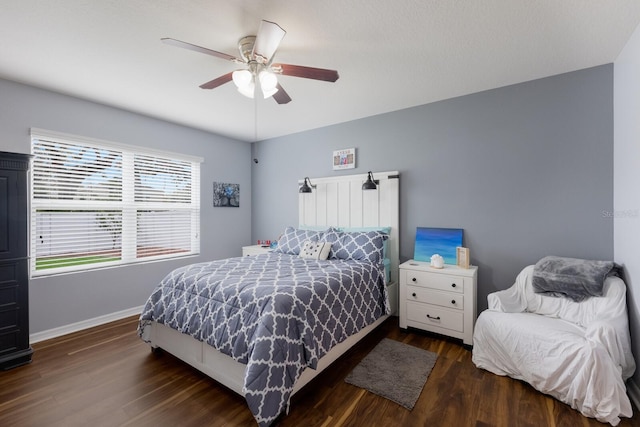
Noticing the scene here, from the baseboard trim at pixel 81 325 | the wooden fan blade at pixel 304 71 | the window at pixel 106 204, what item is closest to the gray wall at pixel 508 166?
the wooden fan blade at pixel 304 71

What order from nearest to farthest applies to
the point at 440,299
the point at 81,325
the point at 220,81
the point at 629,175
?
1. the point at 629,175
2. the point at 220,81
3. the point at 440,299
4. the point at 81,325

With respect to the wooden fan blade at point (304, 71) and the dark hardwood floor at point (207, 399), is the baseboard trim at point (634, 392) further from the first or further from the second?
the wooden fan blade at point (304, 71)

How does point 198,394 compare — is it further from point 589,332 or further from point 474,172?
point 474,172

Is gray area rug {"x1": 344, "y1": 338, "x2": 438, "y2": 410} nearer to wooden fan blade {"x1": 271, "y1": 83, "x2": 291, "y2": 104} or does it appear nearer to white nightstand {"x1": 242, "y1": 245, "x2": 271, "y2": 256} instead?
white nightstand {"x1": 242, "y1": 245, "x2": 271, "y2": 256}

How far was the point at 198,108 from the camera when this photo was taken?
3.35m

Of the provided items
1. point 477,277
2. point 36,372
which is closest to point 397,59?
point 477,277

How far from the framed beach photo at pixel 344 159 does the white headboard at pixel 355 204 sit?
0.54 ft

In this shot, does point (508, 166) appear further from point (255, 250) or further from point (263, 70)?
point (255, 250)

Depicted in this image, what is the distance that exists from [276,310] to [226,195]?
127 inches

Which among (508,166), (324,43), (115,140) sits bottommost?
(508,166)

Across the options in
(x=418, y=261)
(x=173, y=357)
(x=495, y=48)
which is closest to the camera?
(x=495, y=48)

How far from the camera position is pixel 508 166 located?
2.80m

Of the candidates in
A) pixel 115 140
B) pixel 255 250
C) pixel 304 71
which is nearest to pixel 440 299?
pixel 304 71

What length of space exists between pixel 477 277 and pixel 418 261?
0.61m
